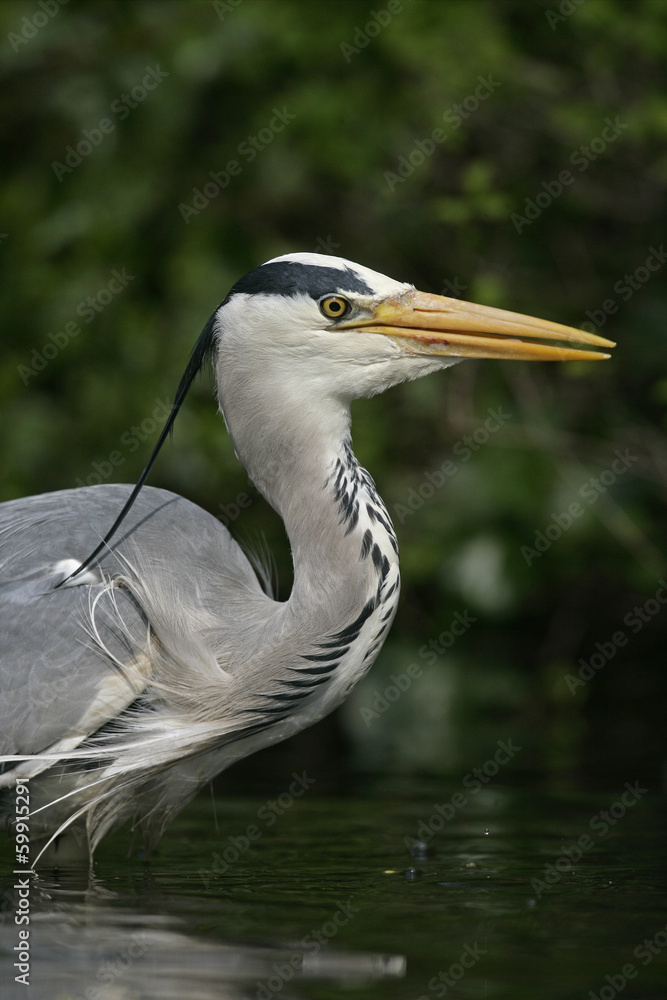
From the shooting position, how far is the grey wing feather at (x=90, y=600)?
3.83 m

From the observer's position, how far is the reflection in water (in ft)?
8.79

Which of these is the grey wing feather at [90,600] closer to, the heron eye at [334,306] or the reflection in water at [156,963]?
the reflection in water at [156,963]

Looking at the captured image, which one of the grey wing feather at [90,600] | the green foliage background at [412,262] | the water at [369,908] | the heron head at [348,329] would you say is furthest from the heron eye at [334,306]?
the green foliage background at [412,262]

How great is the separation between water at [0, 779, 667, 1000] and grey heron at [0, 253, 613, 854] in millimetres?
396

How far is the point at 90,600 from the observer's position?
13.0 feet

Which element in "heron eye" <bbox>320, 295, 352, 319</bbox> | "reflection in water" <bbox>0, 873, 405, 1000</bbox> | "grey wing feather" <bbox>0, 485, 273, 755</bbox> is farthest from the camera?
"grey wing feather" <bbox>0, 485, 273, 755</bbox>

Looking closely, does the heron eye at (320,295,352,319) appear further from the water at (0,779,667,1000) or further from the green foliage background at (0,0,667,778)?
the green foliage background at (0,0,667,778)

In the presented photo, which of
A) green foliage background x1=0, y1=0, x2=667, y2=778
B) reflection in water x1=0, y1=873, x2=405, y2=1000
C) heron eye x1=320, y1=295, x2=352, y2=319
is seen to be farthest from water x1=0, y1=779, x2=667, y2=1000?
green foliage background x1=0, y1=0, x2=667, y2=778

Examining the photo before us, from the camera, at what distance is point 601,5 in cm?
635

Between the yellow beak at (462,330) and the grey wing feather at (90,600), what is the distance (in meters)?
0.98

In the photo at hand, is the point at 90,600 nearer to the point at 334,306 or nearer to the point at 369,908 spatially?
the point at 334,306

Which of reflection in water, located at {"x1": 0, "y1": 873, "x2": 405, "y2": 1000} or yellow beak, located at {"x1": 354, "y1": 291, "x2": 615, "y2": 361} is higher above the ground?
yellow beak, located at {"x1": 354, "y1": 291, "x2": 615, "y2": 361}

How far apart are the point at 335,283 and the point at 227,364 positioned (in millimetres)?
411

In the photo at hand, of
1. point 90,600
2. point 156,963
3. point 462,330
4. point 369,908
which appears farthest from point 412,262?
point 156,963
